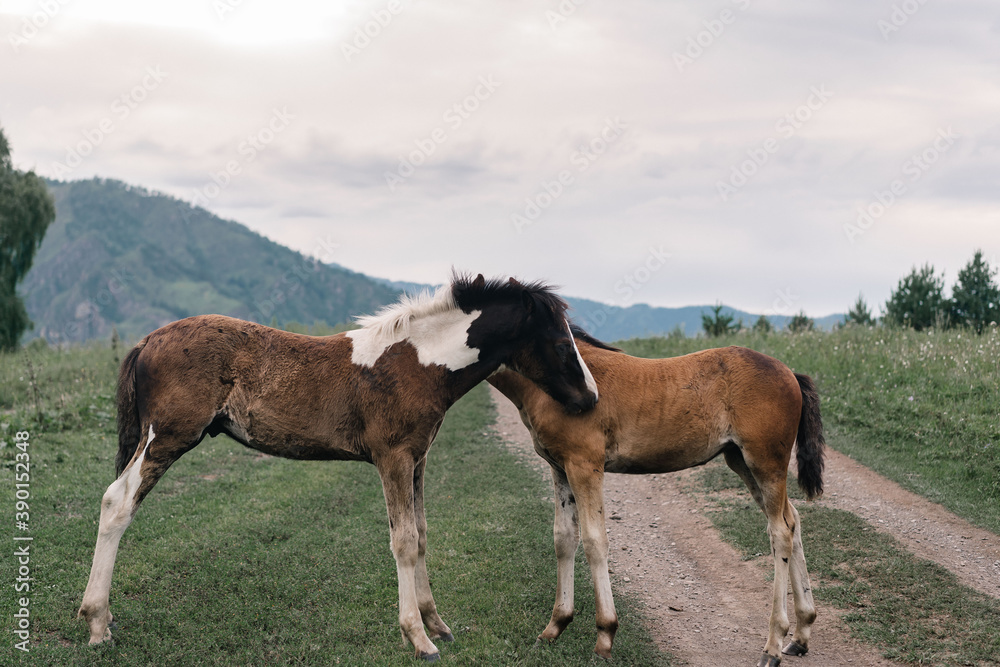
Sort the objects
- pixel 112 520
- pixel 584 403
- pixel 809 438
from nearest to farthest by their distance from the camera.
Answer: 1. pixel 112 520
2. pixel 584 403
3. pixel 809 438

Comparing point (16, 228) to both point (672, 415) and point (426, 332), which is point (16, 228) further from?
point (672, 415)

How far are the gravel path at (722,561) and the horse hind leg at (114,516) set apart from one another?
3565 millimetres

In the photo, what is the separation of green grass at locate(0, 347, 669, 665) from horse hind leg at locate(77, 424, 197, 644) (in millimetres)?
253

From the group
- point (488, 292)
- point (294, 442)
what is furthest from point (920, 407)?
point (294, 442)

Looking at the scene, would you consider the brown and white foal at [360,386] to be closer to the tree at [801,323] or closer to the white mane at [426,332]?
the white mane at [426,332]

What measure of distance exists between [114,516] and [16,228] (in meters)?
33.5

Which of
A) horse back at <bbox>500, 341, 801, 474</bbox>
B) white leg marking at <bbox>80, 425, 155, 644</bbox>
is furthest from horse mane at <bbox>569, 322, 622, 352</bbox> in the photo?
white leg marking at <bbox>80, 425, 155, 644</bbox>

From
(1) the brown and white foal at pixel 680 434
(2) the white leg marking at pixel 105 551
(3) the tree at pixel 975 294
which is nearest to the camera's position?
(2) the white leg marking at pixel 105 551

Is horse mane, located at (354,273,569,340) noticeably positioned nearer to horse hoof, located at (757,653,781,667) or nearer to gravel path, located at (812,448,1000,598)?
horse hoof, located at (757,653,781,667)

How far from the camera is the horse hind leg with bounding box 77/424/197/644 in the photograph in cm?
538

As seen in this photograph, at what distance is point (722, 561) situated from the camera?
26.7 feet

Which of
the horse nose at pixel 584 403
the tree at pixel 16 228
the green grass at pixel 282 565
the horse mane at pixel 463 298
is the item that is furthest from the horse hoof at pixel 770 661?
the tree at pixel 16 228

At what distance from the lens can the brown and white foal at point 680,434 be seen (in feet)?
18.6

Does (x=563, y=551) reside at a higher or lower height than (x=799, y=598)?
higher
